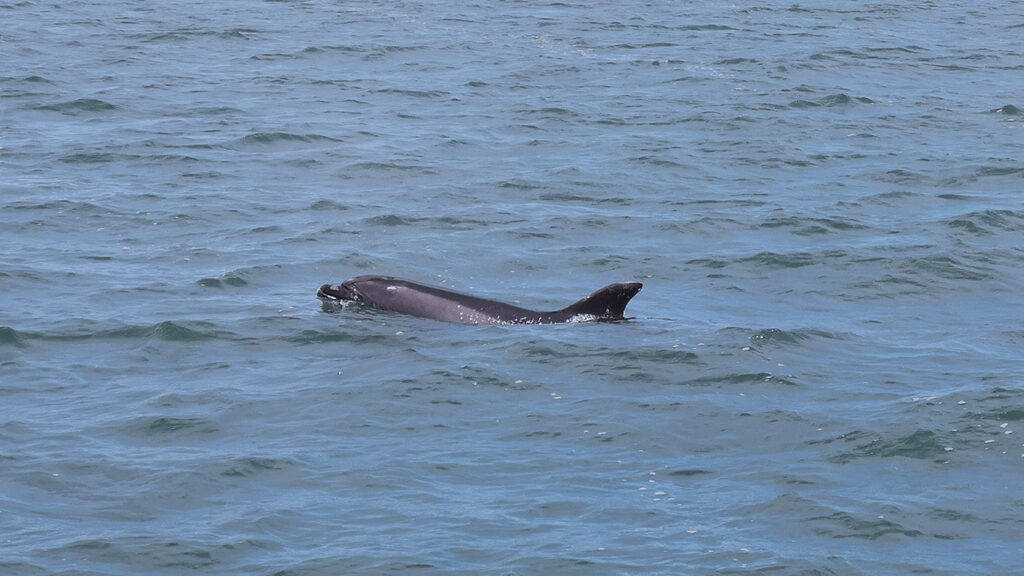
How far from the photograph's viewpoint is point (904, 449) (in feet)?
41.7

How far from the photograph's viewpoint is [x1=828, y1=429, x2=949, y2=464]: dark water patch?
41.2 feet

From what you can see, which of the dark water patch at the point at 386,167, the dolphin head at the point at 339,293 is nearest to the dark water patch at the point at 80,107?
the dark water patch at the point at 386,167

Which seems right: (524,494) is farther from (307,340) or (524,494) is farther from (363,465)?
(307,340)

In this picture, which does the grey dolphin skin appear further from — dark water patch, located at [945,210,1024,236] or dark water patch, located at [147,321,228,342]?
dark water patch, located at [945,210,1024,236]

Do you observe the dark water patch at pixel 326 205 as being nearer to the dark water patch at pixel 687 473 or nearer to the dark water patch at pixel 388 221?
the dark water patch at pixel 388 221

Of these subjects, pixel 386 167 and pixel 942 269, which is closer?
pixel 942 269

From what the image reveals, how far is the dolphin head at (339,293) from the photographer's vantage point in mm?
16828

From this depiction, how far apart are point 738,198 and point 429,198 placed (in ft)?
14.9

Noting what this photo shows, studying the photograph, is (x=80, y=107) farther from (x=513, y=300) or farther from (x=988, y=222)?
(x=988, y=222)

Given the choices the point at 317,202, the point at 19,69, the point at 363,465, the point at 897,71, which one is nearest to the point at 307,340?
the point at 363,465

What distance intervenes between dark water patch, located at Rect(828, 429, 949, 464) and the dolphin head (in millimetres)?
6140

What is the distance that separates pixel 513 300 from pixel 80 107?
13.5 m

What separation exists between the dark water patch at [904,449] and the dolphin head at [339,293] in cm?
614

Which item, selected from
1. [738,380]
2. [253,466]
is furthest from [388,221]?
[253,466]
